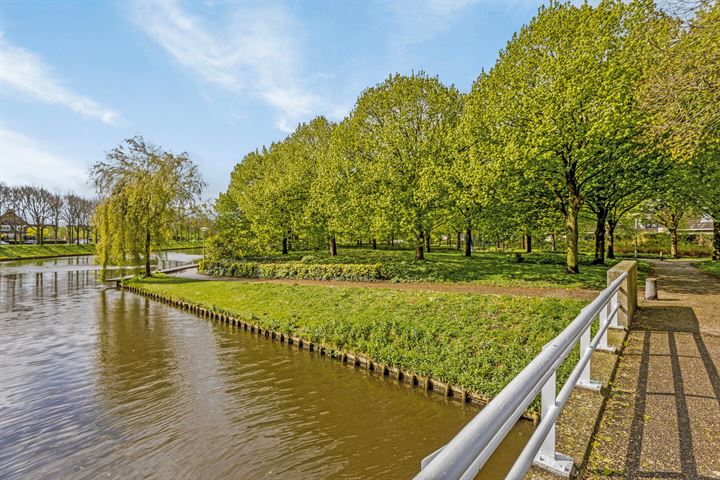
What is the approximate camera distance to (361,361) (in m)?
11.5

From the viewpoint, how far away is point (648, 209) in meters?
27.5

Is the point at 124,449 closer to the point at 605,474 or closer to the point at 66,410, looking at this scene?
the point at 66,410

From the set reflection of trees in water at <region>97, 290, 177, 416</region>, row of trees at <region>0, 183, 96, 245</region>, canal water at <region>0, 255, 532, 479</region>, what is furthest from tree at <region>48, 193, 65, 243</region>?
canal water at <region>0, 255, 532, 479</region>

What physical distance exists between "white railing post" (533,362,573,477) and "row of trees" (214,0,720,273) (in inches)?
356

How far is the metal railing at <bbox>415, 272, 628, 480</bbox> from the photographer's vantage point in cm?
132

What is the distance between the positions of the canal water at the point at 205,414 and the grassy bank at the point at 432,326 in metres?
0.88

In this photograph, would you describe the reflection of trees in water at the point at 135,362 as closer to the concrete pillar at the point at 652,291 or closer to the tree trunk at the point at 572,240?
the concrete pillar at the point at 652,291

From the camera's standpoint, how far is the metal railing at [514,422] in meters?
1.32

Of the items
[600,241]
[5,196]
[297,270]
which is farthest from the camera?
[5,196]

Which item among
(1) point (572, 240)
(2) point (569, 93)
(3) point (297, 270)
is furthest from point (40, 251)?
(2) point (569, 93)

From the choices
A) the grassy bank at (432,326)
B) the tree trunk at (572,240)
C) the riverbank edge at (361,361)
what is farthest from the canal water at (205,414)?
the tree trunk at (572,240)

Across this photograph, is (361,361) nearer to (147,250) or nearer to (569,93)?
(569,93)

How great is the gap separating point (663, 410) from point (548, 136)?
1452cm

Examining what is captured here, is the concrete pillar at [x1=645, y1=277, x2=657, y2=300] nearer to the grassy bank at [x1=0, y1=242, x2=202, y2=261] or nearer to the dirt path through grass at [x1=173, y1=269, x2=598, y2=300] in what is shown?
the dirt path through grass at [x1=173, y1=269, x2=598, y2=300]
